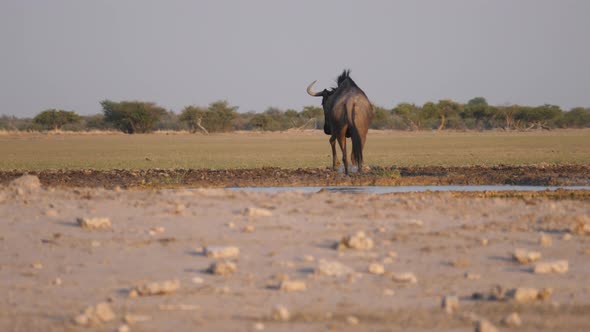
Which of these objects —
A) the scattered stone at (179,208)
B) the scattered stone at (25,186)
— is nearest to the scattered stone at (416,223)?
the scattered stone at (179,208)

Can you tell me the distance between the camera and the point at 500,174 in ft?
65.2

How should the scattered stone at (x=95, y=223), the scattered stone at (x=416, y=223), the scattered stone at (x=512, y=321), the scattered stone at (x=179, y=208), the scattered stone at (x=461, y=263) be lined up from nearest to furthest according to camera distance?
the scattered stone at (x=512, y=321)
the scattered stone at (x=461, y=263)
the scattered stone at (x=95, y=223)
the scattered stone at (x=416, y=223)
the scattered stone at (x=179, y=208)

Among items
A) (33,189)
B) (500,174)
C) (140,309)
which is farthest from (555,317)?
(500,174)

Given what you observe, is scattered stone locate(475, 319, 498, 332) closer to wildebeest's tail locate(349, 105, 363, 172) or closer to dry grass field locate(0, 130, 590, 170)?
wildebeest's tail locate(349, 105, 363, 172)

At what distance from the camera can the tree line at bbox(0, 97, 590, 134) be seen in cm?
8838

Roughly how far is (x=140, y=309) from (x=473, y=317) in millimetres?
2466

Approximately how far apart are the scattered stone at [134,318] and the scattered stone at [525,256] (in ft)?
11.5

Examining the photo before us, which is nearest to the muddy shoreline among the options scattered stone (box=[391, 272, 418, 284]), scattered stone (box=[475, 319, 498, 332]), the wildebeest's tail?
the wildebeest's tail

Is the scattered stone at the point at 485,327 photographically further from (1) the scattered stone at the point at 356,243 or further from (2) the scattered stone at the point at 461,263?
(1) the scattered stone at the point at 356,243

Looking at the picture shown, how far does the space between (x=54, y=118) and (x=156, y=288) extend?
298ft

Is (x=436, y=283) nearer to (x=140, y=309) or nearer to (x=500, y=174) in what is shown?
(x=140, y=309)

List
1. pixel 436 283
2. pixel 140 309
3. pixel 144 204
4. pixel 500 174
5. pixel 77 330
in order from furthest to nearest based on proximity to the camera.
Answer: pixel 500 174, pixel 144 204, pixel 436 283, pixel 140 309, pixel 77 330

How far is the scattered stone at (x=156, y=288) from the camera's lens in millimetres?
6633

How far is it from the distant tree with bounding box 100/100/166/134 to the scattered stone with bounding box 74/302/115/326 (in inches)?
3180
